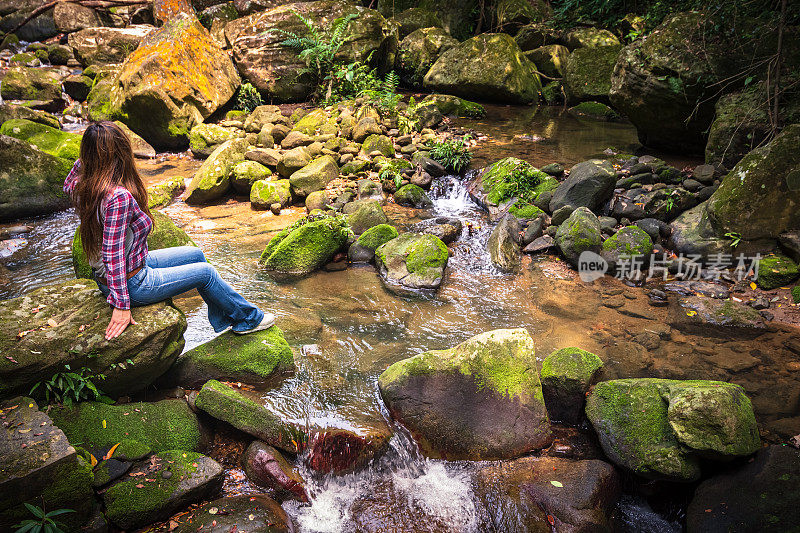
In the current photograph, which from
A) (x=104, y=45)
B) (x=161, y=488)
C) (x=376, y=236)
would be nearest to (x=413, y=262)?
(x=376, y=236)

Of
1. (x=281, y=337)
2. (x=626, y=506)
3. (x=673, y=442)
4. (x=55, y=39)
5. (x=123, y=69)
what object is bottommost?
(x=626, y=506)

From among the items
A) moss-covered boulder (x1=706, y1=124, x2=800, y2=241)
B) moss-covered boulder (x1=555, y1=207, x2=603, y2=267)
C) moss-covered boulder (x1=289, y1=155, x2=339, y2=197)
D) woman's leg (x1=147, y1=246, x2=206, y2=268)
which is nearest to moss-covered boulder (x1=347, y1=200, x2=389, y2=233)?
moss-covered boulder (x1=289, y1=155, x2=339, y2=197)

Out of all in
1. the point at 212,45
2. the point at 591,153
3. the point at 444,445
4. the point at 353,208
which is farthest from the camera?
the point at 212,45

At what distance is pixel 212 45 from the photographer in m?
12.2

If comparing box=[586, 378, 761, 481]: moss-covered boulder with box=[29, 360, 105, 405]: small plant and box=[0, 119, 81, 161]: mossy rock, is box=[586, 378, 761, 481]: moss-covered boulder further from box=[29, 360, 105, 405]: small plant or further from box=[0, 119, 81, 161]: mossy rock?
box=[0, 119, 81, 161]: mossy rock

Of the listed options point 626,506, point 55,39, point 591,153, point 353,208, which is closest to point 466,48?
point 591,153

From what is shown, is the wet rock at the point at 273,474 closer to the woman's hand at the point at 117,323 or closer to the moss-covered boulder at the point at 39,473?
the moss-covered boulder at the point at 39,473

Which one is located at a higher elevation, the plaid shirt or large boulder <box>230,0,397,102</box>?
large boulder <box>230,0,397,102</box>

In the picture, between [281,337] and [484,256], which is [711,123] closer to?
[484,256]

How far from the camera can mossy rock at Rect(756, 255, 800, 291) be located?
555 cm

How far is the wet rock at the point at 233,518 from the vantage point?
112 inches

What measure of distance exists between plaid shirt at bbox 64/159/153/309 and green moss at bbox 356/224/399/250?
11.9 ft

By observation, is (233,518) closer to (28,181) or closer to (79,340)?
(79,340)

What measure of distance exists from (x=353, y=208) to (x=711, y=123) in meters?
6.50
